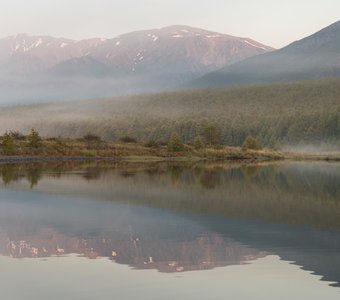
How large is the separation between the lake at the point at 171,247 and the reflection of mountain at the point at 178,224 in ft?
0.15

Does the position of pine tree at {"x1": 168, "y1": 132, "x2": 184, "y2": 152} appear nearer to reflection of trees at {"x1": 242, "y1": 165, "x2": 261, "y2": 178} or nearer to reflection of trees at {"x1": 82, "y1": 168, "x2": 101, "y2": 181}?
reflection of trees at {"x1": 242, "y1": 165, "x2": 261, "y2": 178}

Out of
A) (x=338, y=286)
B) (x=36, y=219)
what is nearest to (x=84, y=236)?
(x=36, y=219)

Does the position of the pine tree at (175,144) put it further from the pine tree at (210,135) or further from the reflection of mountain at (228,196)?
the reflection of mountain at (228,196)

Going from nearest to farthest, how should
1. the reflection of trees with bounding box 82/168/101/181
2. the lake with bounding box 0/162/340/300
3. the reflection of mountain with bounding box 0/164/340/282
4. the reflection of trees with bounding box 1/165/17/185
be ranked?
1. the lake with bounding box 0/162/340/300
2. the reflection of mountain with bounding box 0/164/340/282
3. the reflection of trees with bounding box 1/165/17/185
4. the reflection of trees with bounding box 82/168/101/181

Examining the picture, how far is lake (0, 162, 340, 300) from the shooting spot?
18031 mm

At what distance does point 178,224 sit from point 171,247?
6.88 metres

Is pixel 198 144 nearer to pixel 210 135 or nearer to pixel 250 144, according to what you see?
pixel 210 135

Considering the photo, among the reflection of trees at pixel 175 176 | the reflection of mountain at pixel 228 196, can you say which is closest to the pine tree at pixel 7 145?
the reflection of trees at pixel 175 176

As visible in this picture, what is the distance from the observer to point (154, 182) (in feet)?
198

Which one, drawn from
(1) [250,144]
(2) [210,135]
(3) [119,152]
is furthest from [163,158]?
(1) [250,144]

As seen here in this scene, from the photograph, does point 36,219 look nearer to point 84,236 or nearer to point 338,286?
point 84,236

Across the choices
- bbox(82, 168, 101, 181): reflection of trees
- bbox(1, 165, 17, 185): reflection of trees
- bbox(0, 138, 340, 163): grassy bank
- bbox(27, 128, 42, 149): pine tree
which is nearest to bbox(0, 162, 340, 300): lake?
bbox(1, 165, 17, 185): reflection of trees

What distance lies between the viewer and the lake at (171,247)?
710 inches

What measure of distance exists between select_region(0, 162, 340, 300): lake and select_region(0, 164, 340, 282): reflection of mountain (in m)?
0.05
